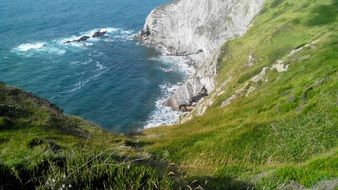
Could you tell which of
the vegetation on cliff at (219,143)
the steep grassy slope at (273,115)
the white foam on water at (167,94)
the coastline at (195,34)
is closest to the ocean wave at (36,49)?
the coastline at (195,34)

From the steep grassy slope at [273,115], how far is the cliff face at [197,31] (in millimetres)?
13220

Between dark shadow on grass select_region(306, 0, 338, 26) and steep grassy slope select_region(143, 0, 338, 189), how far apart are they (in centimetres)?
20

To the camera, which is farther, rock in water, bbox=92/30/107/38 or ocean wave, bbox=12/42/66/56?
rock in water, bbox=92/30/107/38

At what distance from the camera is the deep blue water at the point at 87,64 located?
119 m

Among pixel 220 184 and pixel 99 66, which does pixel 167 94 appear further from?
pixel 220 184

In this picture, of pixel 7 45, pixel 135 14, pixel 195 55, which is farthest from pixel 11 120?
pixel 135 14

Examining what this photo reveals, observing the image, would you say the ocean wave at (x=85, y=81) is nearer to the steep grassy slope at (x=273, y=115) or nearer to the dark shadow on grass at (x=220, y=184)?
the steep grassy slope at (x=273, y=115)

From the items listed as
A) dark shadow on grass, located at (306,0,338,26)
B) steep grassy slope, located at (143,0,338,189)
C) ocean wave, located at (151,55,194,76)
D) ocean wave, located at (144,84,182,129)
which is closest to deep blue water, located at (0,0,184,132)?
ocean wave, located at (144,84,182,129)

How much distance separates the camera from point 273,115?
4247 cm

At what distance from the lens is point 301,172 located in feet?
58.5

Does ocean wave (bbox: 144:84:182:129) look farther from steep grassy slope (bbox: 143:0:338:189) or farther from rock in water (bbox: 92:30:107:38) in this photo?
rock in water (bbox: 92:30:107:38)

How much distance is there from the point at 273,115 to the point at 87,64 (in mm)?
112239

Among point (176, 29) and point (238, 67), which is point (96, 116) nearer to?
point (238, 67)

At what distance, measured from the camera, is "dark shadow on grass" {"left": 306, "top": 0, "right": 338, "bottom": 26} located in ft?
303
